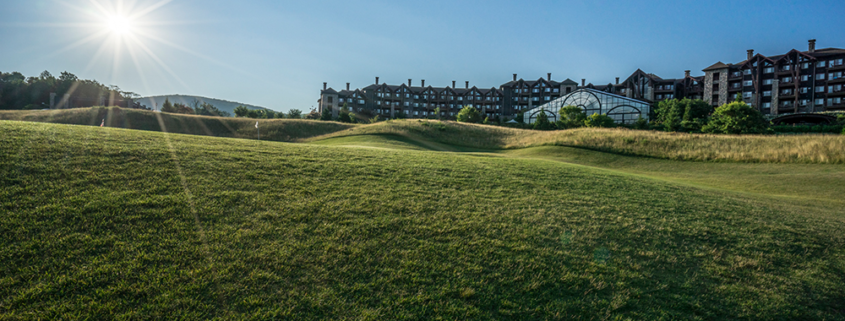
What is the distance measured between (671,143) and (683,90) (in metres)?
63.9

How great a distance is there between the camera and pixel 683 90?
7556 cm

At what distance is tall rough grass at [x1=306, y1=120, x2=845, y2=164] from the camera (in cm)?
2056

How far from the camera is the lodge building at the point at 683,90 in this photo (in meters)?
58.4

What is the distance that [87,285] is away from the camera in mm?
3652

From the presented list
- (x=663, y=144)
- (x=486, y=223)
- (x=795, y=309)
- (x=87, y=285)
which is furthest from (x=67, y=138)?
(x=663, y=144)

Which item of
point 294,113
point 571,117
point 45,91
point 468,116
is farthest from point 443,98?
point 45,91

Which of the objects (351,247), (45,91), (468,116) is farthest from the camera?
(45,91)

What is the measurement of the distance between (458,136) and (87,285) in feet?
118

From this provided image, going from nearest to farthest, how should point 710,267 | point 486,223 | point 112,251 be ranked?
1. point 112,251
2. point 710,267
3. point 486,223

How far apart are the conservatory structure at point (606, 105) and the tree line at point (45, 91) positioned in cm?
8215

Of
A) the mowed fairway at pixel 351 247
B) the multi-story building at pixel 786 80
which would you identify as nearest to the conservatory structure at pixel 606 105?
the multi-story building at pixel 786 80

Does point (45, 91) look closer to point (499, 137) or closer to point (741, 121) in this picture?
→ point (499, 137)

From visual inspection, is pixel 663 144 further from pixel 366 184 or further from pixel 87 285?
pixel 87 285

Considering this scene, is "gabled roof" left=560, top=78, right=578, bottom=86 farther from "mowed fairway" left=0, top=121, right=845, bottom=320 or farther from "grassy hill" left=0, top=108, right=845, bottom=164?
"mowed fairway" left=0, top=121, right=845, bottom=320
